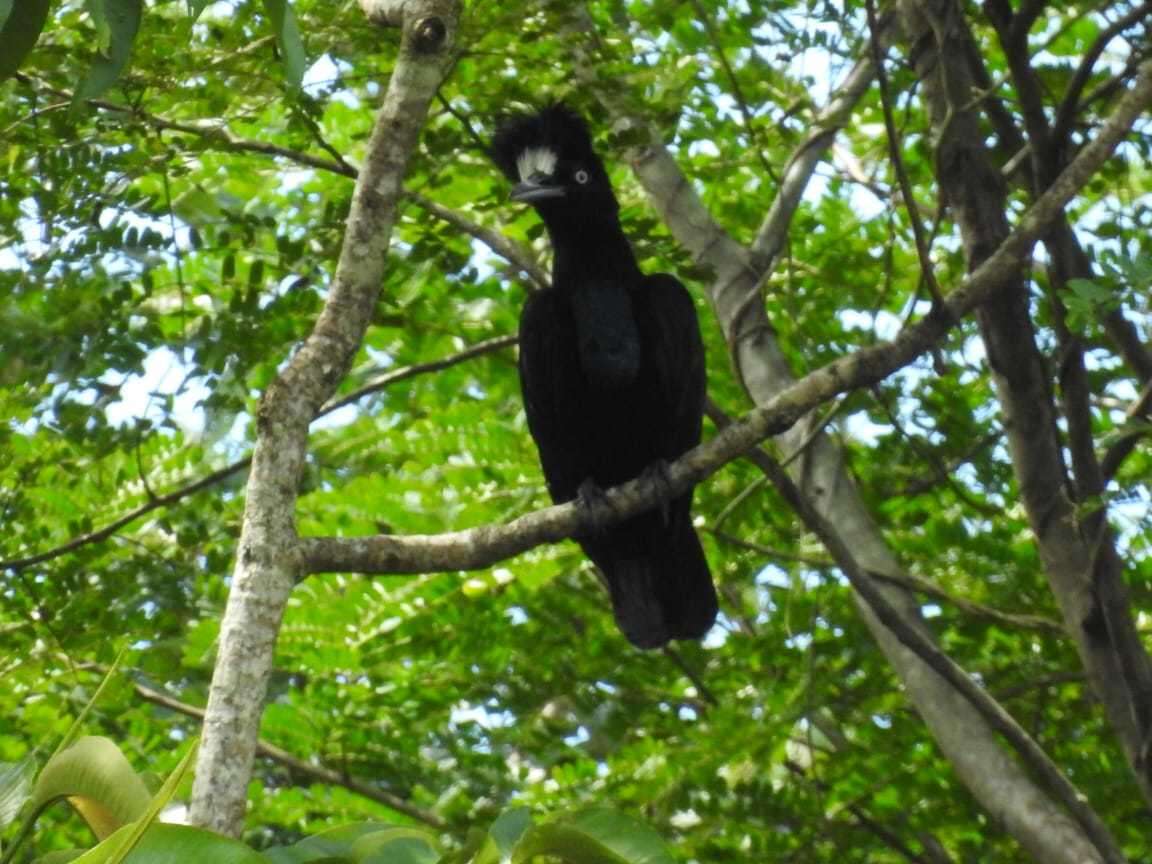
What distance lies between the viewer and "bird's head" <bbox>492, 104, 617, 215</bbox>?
480 centimetres

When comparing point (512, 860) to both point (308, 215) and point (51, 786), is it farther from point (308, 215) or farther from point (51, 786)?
point (308, 215)

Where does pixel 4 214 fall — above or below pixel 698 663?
above

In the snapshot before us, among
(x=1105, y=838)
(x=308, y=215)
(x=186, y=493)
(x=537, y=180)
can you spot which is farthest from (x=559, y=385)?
(x=1105, y=838)

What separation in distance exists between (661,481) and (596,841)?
2362 millimetres

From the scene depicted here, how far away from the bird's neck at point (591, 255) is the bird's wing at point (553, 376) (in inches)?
3.1

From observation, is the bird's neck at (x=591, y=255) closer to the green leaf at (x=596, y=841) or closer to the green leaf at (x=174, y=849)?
the green leaf at (x=596, y=841)

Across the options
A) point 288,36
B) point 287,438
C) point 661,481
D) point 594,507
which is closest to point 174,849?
point 287,438

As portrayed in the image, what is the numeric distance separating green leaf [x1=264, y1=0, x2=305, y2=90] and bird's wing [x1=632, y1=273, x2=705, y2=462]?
91.3 inches

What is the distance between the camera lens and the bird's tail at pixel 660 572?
192 inches

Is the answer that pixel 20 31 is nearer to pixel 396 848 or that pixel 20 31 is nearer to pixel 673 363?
pixel 396 848

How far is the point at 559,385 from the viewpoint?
485 centimetres

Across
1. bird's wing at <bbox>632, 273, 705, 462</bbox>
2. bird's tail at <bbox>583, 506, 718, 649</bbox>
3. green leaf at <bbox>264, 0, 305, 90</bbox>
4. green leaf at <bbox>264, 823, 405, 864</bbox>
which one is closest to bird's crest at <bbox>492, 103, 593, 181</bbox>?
bird's wing at <bbox>632, 273, 705, 462</bbox>

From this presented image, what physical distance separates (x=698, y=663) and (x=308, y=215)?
2.11 metres

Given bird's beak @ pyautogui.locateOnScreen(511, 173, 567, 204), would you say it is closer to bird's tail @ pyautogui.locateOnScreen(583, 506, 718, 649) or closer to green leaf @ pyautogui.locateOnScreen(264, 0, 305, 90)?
bird's tail @ pyautogui.locateOnScreen(583, 506, 718, 649)
